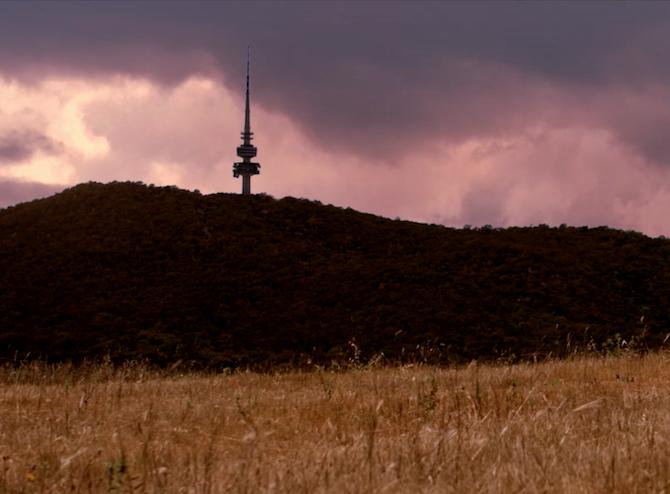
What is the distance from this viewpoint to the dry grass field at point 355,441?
11.1ft

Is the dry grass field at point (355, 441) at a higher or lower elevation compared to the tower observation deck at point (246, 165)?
lower

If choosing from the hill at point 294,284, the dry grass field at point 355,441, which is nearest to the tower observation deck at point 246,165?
the hill at point 294,284

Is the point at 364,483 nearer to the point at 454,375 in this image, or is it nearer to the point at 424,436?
the point at 424,436

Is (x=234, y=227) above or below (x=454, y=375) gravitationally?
above

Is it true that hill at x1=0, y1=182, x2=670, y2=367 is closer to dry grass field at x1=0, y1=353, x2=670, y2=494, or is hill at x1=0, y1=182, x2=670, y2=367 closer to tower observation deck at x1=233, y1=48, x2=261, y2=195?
dry grass field at x1=0, y1=353, x2=670, y2=494

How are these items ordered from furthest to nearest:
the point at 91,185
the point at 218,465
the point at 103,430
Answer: the point at 91,185 < the point at 103,430 < the point at 218,465

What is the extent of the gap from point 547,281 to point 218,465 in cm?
2201

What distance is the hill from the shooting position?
18828mm

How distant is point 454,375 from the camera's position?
9.27 meters

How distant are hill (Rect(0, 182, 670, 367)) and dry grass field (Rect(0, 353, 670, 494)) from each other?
24.6ft

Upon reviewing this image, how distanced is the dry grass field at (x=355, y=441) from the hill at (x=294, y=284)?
7510 mm

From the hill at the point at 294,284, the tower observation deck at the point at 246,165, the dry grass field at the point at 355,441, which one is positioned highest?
the tower observation deck at the point at 246,165

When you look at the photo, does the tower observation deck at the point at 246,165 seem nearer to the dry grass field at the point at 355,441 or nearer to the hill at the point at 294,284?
the hill at the point at 294,284

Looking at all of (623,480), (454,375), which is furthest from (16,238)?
(623,480)
